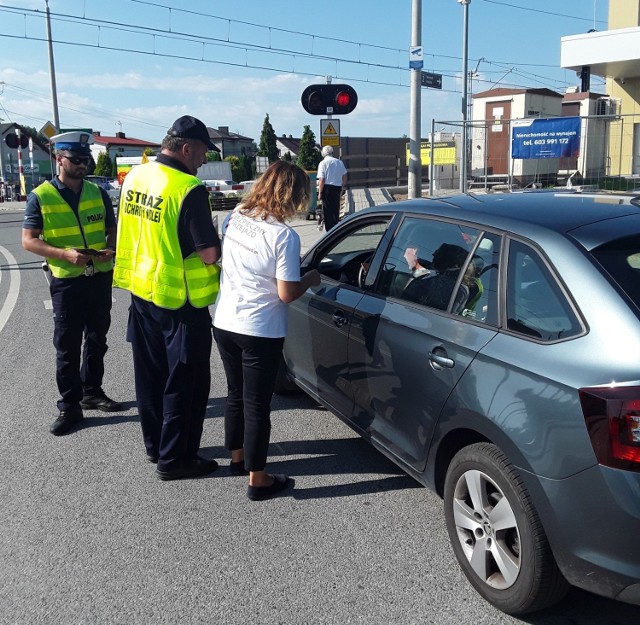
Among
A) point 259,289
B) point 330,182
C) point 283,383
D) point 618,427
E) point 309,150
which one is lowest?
point 283,383

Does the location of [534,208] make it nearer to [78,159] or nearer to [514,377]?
[514,377]

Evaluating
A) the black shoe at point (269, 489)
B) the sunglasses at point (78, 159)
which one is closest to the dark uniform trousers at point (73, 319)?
the sunglasses at point (78, 159)

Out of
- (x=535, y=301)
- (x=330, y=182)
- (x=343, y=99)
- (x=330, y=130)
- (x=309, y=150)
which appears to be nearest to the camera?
(x=535, y=301)

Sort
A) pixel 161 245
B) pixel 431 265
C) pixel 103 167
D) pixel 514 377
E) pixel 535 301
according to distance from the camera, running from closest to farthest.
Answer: pixel 514 377
pixel 535 301
pixel 431 265
pixel 161 245
pixel 103 167

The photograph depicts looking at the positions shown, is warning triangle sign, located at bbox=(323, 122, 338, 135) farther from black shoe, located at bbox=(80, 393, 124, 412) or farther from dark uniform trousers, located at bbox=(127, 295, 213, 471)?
dark uniform trousers, located at bbox=(127, 295, 213, 471)

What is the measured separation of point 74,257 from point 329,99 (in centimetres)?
712

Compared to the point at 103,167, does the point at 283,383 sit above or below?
below

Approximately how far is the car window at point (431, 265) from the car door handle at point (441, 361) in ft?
0.75

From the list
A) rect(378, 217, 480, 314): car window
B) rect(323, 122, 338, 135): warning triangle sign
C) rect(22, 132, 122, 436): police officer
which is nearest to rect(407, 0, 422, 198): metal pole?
rect(323, 122, 338, 135): warning triangle sign

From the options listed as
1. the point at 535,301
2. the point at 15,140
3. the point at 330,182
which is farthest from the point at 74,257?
the point at 15,140

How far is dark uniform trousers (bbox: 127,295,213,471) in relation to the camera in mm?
3906

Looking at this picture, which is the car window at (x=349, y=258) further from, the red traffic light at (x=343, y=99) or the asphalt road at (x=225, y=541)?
the red traffic light at (x=343, y=99)

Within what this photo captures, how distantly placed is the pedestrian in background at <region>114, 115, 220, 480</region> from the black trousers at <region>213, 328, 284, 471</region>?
0.85 feet

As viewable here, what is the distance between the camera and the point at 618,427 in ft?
7.41
